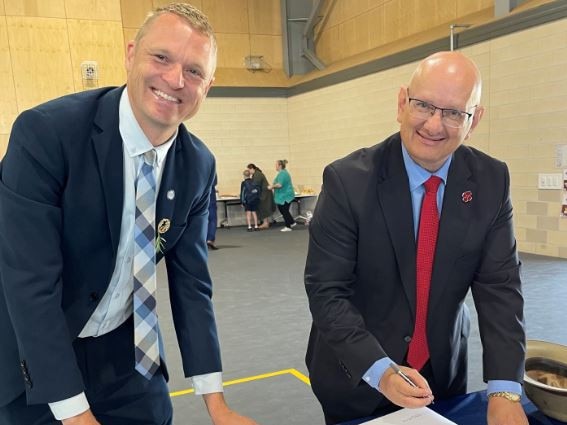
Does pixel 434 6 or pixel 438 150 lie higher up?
pixel 434 6

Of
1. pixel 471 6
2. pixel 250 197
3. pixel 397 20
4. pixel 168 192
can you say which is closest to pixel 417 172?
pixel 168 192

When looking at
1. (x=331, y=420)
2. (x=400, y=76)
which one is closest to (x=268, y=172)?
(x=400, y=76)

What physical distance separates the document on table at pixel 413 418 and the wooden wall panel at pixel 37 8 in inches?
326

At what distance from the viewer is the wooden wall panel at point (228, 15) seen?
35.9ft

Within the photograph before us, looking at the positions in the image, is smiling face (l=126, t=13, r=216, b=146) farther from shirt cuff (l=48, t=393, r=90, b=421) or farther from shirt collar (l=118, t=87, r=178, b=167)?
shirt cuff (l=48, t=393, r=90, b=421)

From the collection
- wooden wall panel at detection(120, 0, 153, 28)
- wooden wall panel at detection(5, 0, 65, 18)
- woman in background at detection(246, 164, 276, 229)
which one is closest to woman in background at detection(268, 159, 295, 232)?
woman in background at detection(246, 164, 276, 229)

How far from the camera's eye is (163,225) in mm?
1176

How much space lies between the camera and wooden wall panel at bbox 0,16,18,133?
758 centimetres

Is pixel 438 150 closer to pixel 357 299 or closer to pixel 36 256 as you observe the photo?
pixel 357 299

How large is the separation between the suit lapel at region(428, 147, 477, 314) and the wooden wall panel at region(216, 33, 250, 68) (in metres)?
10.4

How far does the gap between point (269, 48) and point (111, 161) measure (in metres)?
11.1

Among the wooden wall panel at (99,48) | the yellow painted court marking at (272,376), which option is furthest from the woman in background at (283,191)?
the yellow painted court marking at (272,376)

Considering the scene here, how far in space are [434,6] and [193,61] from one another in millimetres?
8144

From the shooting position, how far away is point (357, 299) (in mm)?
1371
